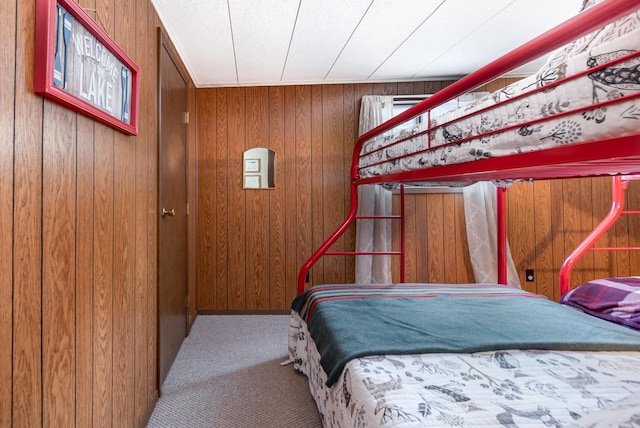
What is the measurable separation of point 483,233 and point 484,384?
206cm

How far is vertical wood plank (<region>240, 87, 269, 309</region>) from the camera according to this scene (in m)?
2.78

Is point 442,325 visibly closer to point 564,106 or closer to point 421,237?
point 564,106

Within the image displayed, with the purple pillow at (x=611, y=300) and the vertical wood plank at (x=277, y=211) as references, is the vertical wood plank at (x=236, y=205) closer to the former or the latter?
the vertical wood plank at (x=277, y=211)

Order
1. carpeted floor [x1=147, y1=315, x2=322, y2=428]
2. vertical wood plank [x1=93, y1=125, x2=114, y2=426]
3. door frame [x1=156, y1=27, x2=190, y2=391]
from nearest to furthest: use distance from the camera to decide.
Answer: vertical wood plank [x1=93, y1=125, x2=114, y2=426] < carpeted floor [x1=147, y1=315, x2=322, y2=428] < door frame [x1=156, y1=27, x2=190, y2=391]

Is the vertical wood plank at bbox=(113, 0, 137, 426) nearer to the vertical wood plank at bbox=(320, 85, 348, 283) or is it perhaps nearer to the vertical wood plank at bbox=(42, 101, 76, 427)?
the vertical wood plank at bbox=(42, 101, 76, 427)

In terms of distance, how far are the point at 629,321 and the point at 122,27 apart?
2.47 m

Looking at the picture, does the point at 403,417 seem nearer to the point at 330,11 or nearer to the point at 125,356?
the point at 125,356

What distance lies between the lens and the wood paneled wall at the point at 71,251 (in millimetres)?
691

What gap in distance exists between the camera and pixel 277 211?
9.16 feet

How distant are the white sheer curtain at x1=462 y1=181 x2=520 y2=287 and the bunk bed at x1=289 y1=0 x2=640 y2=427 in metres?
1.03

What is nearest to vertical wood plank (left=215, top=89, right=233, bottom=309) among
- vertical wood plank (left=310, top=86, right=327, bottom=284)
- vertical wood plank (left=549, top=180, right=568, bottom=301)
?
vertical wood plank (left=310, top=86, right=327, bottom=284)

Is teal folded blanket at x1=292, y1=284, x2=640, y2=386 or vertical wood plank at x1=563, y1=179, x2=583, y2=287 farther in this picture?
vertical wood plank at x1=563, y1=179, x2=583, y2=287

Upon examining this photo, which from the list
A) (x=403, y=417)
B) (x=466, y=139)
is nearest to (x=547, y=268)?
(x=466, y=139)

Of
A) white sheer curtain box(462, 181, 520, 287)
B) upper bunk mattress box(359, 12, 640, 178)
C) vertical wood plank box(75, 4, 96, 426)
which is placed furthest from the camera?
white sheer curtain box(462, 181, 520, 287)
